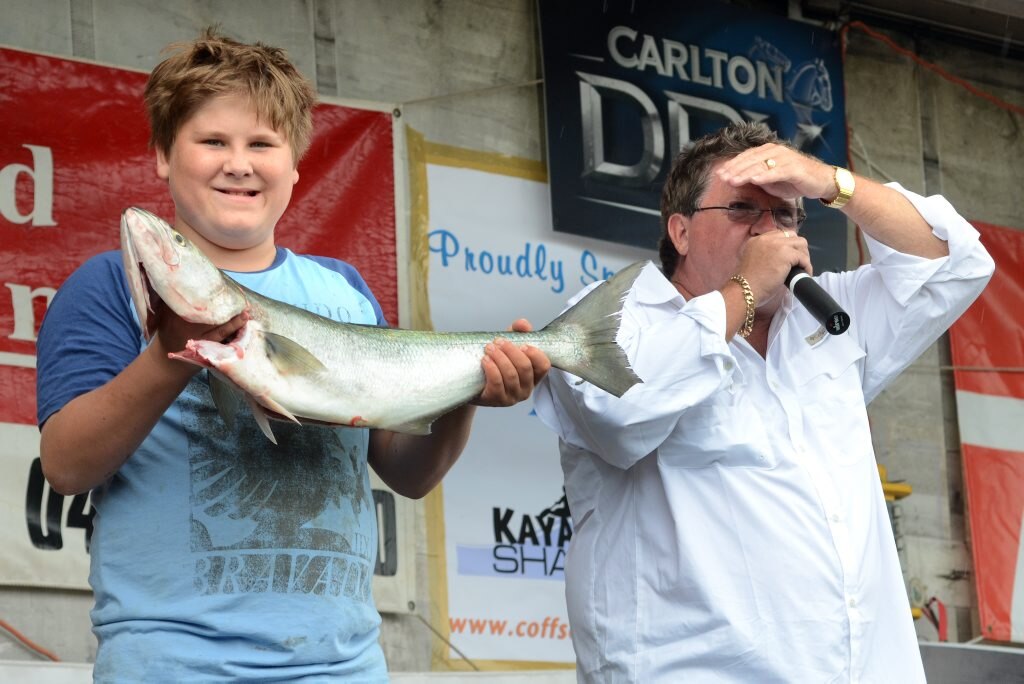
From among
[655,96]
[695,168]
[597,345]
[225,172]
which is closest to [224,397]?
[225,172]

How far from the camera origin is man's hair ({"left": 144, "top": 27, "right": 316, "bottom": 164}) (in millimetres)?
2197

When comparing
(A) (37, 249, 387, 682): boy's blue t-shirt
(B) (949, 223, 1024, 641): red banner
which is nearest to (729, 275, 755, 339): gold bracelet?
(A) (37, 249, 387, 682): boy's blue t-shirt

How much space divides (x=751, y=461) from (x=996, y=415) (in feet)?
13.3

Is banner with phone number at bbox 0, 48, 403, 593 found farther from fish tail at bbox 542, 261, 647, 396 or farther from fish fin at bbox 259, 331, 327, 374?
fish fin at bbox 259, 331, 327, 374

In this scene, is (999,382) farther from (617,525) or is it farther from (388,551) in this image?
(617,525)

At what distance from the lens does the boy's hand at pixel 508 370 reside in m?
2.20

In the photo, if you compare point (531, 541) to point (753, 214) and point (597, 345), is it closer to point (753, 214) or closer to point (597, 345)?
point (753, 214)

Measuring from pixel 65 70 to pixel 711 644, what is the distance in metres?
2.91

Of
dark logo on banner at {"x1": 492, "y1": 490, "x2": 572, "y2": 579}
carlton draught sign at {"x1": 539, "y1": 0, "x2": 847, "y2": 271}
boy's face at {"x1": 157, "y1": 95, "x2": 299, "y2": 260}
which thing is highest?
carlton draught sign at {"x1": 539, "y1": 0, "x2": 847, "y2": 271}

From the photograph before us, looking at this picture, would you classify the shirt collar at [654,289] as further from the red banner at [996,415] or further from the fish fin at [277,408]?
the red banner at [996,415]

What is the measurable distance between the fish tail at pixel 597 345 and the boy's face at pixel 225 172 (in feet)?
1.71

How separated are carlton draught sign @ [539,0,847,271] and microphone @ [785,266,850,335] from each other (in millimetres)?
2627

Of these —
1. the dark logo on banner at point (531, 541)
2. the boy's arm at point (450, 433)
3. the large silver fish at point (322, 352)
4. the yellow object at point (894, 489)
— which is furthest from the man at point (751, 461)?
the yellow object at point (894, 489)

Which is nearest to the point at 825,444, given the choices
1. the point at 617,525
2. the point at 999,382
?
the point at 617,525
